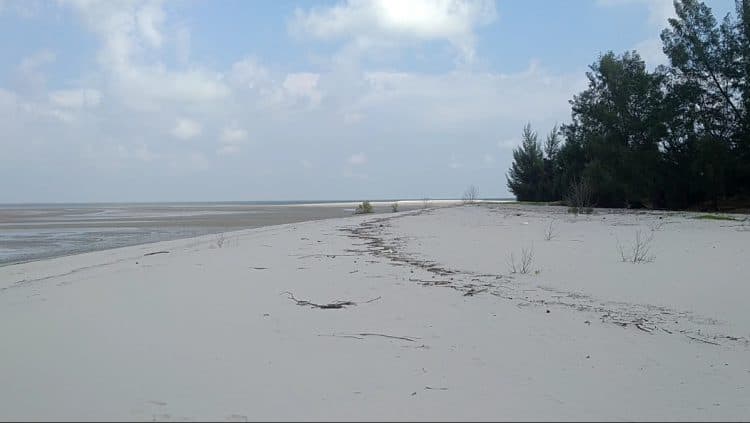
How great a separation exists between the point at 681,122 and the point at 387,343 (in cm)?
2518

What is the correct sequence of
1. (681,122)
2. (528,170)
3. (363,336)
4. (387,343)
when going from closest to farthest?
1. (387,343)
2. (363,336)
3. (681,122)
4. (528,170)

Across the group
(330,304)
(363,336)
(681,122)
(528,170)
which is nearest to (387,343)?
(363,336)

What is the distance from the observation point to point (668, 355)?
3.98 metres

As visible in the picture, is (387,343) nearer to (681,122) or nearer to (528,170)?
(681,122)

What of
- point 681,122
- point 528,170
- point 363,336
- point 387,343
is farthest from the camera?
point 528,170

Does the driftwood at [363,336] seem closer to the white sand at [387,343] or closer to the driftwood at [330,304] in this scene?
the white sand at [387,343]

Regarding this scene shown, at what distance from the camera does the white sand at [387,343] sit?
302 cm

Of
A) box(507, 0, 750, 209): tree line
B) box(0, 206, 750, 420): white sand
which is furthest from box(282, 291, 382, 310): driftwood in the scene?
box(507, 0, 750, 209): tree line

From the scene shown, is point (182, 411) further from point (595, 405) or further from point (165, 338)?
point (595, 405)

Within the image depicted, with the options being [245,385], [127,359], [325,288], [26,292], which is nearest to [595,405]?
[245,385]

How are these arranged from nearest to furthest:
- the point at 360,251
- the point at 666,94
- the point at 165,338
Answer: the point at 165,338 → the point at 360,251 → the point at 666,94

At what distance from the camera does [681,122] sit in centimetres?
2391

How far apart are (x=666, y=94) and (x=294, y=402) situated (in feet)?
89.4

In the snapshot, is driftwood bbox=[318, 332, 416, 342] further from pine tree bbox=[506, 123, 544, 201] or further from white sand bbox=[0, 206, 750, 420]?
pine tree bbox=[506, 123, 544, 201]
